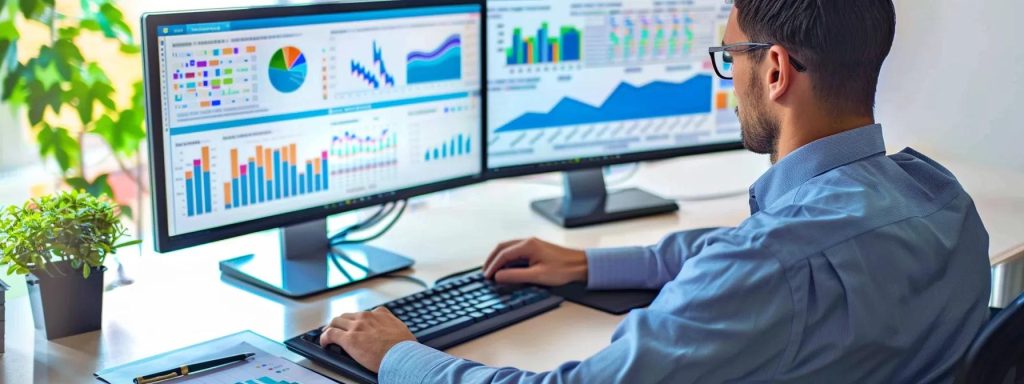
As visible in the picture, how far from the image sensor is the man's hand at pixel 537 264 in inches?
68.7

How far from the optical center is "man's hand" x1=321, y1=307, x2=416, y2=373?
140 cm

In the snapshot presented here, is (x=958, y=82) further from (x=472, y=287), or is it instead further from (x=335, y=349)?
(x=335, y=349)

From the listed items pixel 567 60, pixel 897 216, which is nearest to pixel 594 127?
pixel 567 60

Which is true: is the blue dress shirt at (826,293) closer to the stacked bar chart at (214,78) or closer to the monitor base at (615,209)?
the stacked bar chart at (214,78)

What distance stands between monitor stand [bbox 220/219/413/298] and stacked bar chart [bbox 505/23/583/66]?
0.45 metres

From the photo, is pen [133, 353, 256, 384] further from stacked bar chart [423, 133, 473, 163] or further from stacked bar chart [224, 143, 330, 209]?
stacked bar chart [423, 133, 473, 163]

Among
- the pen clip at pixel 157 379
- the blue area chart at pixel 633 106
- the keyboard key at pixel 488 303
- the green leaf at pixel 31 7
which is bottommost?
the pen clip at pixel 157 379

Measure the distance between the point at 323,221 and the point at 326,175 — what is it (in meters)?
0.12

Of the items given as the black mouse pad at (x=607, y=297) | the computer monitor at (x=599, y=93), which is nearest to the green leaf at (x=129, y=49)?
the computer monitor at (x=599, y=93)

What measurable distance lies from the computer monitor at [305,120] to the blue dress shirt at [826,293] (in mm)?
542

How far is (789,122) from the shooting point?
4.23 ft

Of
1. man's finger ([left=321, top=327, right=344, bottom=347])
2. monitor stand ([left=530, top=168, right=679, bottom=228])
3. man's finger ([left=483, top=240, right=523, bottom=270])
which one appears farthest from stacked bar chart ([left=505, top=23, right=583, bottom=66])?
man's finger ([left=321, top=327, right=344, bottom=347])

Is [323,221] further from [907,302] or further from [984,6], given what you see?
[984,6]

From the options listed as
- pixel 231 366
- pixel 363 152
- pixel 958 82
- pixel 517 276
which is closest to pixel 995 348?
pixel 517 276
